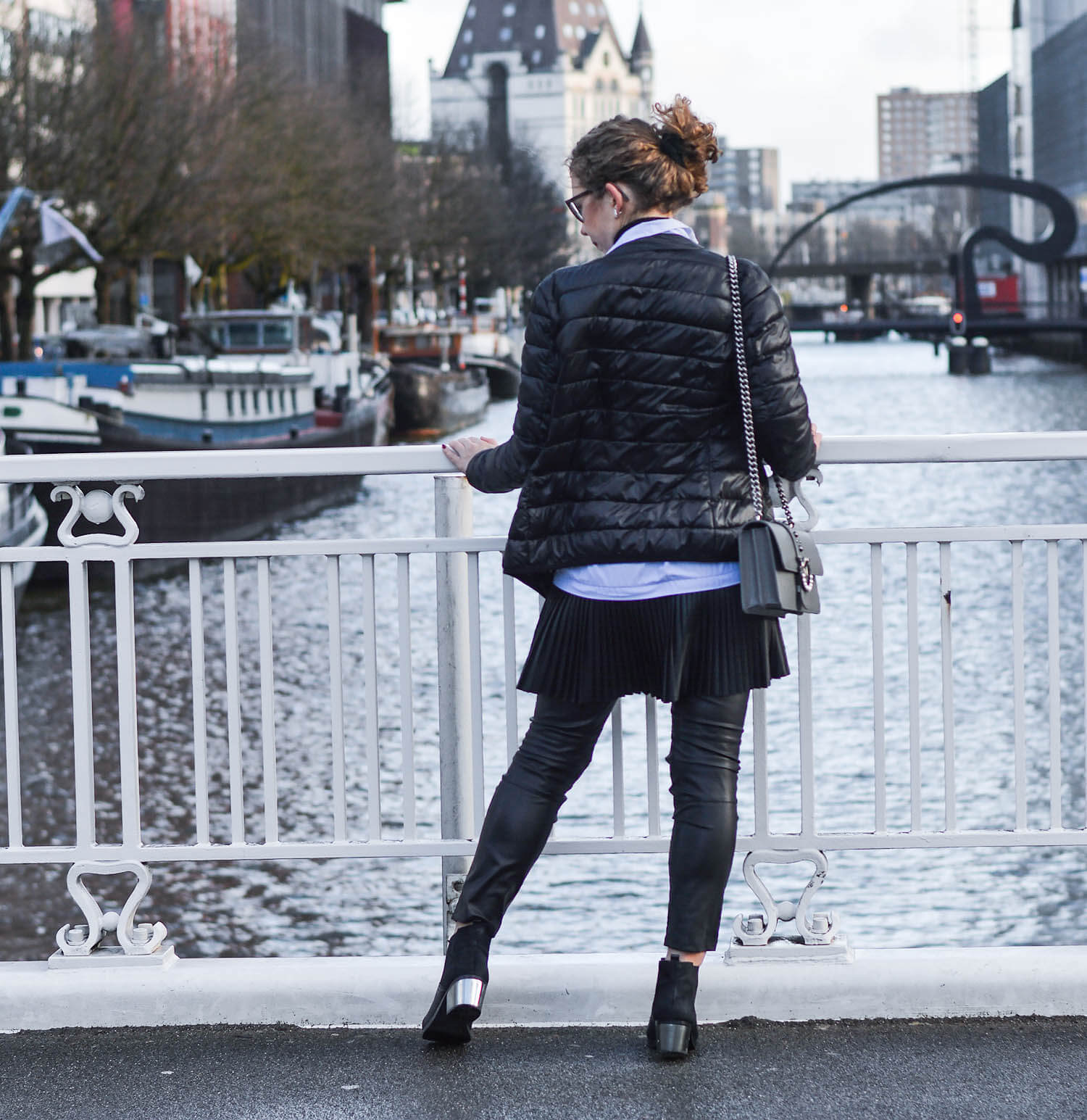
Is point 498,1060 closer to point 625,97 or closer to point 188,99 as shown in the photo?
point 188,99

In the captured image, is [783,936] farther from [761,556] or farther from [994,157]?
[994,157]

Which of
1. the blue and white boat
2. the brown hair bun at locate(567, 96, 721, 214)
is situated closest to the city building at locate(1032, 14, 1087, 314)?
the blue and white boat

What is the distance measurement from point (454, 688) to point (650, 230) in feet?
3.72

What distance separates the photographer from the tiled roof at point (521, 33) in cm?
18588

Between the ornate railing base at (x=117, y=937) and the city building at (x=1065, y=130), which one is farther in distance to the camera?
the city building at (x=1065, y=130)

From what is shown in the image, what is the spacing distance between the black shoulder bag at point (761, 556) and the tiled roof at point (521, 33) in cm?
18492

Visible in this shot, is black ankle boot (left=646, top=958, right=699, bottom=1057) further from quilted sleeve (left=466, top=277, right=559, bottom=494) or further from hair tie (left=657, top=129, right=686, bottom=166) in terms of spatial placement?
hair tie (left=657, top=129, right=686, bottom=166)

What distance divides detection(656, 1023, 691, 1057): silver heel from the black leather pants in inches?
5.9

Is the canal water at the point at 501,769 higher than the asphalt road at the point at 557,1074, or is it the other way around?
the asphalt road at the point at 557,1074

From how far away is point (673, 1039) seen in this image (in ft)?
12.4

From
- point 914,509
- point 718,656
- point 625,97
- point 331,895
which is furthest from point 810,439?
point 625,97

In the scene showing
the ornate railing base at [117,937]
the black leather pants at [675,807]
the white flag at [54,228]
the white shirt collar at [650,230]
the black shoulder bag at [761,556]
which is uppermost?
the white flag at [54,228]

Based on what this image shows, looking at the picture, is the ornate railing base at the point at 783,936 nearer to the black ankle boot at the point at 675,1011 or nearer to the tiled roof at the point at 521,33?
the black ankle boot at the point at 675,1011

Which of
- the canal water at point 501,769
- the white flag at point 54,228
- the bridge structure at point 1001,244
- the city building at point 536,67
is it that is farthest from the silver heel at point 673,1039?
the city building at point 536,67
